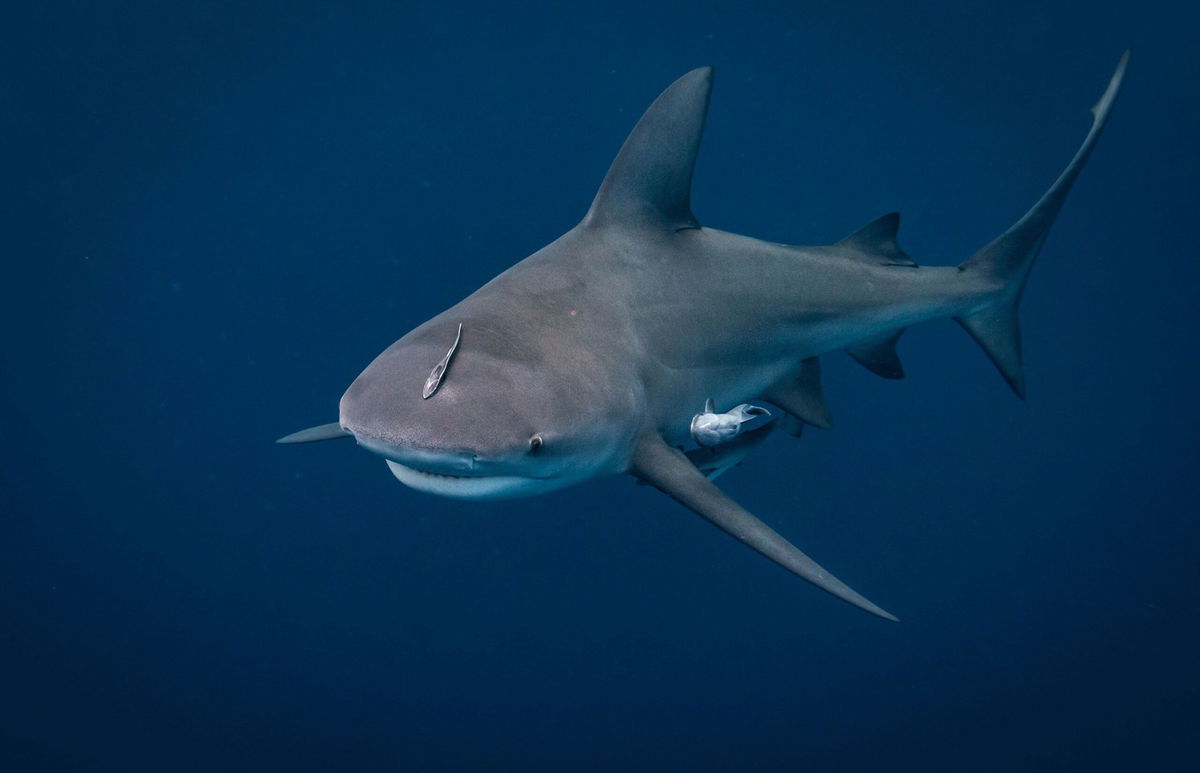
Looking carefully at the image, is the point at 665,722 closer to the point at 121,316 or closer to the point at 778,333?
the point at 778,333

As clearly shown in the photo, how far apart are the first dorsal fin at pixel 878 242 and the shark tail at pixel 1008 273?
64cm

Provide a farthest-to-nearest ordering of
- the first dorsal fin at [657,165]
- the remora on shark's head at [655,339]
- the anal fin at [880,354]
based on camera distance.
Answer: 1. the anal fin at [880,354]
2. the first dorsal fin at [657,165]
3. the remora on shark's head at [655,339]

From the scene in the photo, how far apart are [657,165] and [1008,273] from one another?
10.2 ft

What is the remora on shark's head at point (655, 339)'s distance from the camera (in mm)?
2688

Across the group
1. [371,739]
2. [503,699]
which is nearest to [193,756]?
[371,739]

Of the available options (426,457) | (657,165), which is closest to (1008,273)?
(657,165)

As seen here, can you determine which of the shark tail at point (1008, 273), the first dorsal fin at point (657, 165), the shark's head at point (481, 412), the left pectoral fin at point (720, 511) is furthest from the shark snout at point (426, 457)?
the shark tail at point (1008, 273)

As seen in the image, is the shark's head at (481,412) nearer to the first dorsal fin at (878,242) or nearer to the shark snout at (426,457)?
the shark snout at (426,457)

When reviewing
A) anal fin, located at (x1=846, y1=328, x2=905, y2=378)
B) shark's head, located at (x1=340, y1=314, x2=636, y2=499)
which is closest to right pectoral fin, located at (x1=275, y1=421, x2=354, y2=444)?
shark's head, located at (x1=340, y1=314, x2=636, y2=499)

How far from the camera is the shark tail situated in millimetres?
5512

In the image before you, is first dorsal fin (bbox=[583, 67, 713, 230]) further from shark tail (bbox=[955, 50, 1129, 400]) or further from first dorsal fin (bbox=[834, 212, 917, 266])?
shark tail (bbox=[955, 50, 1129, 400])

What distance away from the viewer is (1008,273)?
5.67m

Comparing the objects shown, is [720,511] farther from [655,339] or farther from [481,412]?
[481,412]

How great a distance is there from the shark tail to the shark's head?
3.61 meters
